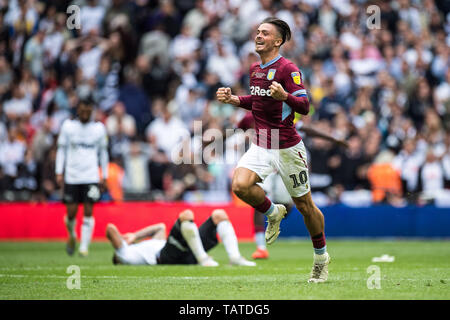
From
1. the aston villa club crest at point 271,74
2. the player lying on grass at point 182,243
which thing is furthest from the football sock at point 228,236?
the aston villa club crest at point 271,74

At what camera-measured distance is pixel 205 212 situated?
1769 centimetres

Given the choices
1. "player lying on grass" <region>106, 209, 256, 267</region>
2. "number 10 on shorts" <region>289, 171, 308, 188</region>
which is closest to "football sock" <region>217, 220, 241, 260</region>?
"player lying on grass" <region>106, 209, 256, 267</region>

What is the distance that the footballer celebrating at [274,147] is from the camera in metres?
8.70

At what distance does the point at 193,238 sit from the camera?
11.1 m

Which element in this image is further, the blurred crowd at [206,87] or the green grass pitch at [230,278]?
the blurred crowd at [206,87]

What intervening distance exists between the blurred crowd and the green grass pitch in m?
4.35

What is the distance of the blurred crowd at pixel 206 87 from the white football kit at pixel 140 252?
6.56 meters

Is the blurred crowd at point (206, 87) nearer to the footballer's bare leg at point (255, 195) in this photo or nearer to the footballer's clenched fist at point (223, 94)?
the footballer's bare leg at point (255, 195)

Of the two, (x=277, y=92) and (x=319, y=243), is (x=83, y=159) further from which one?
(x=277, y=92)

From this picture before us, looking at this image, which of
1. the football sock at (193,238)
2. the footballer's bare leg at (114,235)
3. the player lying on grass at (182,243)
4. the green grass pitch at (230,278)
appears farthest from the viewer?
the footballer's bare leg at (114,235)

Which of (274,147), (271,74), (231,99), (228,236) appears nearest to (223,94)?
(231,99)

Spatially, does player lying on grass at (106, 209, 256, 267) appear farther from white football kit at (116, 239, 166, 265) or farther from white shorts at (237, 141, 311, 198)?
white shorts at (237, 141, 311, 198)

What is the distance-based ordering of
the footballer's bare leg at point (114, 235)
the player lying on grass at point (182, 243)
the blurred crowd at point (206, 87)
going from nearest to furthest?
the player lying on grass at point (182, 243) → the footballer's bare leg at point (114, 235) → the blurred crowd at point (206, 87)
